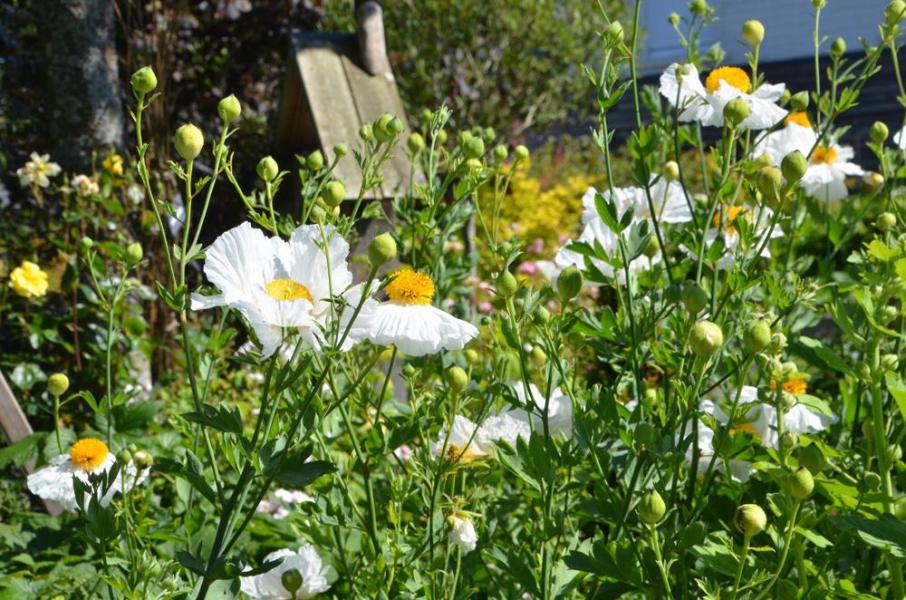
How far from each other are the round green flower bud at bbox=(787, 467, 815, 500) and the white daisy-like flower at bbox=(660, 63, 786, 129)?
601mm

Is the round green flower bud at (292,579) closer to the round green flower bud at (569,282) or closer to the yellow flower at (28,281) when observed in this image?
the round green flower bud at (569,282)

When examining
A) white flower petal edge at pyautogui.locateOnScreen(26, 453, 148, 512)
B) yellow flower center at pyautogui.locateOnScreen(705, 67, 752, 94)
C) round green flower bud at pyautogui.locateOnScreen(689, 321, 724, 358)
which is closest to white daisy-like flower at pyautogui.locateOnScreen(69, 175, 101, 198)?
white flower petal edge at pyautogui.locateOnScreen(26, 453, 148, 512)

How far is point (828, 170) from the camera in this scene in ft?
6.40

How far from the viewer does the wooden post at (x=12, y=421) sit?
2393mm

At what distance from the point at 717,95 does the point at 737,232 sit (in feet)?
0.68

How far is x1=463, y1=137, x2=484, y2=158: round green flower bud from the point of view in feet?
4.39

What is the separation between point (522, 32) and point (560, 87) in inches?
21.0

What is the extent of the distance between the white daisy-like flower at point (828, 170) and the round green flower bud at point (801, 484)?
1062 millimetres

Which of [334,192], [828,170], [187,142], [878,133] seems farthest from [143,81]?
[828,170]

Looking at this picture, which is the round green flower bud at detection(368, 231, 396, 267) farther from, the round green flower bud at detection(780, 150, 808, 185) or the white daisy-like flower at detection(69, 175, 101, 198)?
the white daisy-like flower at detection(69, 175, 101, 198)

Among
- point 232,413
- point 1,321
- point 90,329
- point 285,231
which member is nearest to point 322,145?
point 90,329

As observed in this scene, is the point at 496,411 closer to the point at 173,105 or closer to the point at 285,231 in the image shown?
the point at 285,231

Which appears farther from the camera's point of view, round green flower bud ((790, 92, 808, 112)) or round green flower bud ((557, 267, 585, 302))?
round green flower bud ((790, 92, 808, 112))

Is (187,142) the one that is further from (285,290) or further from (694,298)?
(694,298)
